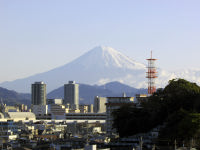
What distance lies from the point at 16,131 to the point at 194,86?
41.0 meters

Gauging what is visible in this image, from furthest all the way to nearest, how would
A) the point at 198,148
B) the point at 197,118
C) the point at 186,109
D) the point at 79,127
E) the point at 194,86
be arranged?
the point at 79,127, the point at 194,86, the point at 186,109, the point at 197,118, the point at 198,148

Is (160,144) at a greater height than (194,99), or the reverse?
(194,99)

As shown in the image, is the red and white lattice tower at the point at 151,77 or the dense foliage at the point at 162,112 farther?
the red and white lattice tower at the point at 151,77

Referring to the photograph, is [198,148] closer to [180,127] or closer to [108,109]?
[180,127]

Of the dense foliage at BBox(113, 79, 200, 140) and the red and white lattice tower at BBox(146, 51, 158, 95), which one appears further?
the red and white lattice tower at BBox(146, 51, 158, 95)

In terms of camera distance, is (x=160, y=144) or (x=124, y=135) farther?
(x=124, y=135)

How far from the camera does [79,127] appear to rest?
148 metres

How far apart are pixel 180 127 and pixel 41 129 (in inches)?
2282

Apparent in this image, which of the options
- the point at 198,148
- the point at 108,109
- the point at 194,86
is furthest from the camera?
the point at 108,109

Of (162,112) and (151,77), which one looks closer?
(162,112)

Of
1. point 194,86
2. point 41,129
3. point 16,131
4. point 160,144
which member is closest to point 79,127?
point 41,129

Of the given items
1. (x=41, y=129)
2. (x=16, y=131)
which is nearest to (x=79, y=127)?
(x=41, y=129)

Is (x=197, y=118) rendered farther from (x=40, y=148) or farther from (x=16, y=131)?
(x=16, y=131)

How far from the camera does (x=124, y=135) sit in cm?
8300
